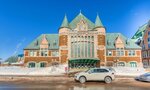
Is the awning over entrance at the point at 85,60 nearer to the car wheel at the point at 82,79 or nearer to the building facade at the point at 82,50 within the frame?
the building facade at the point at 82,50

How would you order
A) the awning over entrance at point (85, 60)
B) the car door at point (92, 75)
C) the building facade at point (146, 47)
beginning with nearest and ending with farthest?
the car door at point (92, 75) → the awning over entrance at point (85, 60) → the building facade at point (146, 47)

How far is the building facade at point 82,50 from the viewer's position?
57.1 metres

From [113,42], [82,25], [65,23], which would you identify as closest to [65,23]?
[65,23]

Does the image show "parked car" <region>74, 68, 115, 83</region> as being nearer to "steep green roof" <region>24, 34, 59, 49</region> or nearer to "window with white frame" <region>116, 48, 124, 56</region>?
"window with white frame" <region>116, 48, 124, 56</region>

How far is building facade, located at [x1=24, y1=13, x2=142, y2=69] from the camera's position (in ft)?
187

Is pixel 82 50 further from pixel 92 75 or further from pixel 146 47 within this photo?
pixel 146 47

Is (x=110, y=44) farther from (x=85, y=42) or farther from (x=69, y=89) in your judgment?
(x=69, y=89)

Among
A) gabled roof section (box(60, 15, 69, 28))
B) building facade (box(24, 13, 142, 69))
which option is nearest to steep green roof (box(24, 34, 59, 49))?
building facade (box(24, 13, 142, 69))

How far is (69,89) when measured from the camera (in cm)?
1756

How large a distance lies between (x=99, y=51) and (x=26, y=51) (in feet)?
71.9

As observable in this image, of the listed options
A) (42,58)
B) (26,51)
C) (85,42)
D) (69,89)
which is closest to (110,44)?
(85,42)

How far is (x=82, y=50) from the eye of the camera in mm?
57062

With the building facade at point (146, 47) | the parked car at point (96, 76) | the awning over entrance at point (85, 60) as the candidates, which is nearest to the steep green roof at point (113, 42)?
the awning over entrance at point (85, 60)

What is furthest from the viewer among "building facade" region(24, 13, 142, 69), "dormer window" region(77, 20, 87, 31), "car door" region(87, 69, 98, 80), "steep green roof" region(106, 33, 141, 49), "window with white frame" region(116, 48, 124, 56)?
"steep green roof" region(106, 33, 141, 49)
